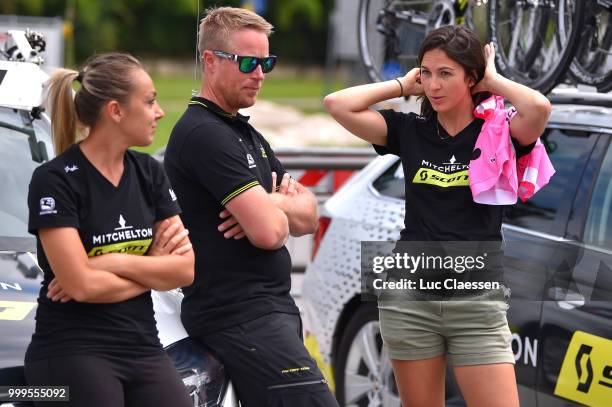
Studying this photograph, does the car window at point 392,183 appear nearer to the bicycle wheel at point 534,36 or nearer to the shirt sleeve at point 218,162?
the bicycle wheel at point 534,36

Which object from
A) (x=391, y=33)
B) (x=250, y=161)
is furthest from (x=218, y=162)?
(x=391, y=33)

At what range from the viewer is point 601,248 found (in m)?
4.85

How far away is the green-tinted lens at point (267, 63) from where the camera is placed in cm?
401

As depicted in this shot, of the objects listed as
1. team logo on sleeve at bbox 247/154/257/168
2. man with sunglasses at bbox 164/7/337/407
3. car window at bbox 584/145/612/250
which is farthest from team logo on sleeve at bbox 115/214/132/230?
car window at bbox 584/145/612/250

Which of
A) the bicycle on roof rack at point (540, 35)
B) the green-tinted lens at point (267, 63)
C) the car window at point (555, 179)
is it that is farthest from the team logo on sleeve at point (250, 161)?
the bicycle on roof rack at point (540, 35)

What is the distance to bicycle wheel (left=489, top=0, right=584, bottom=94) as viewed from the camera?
529 cm

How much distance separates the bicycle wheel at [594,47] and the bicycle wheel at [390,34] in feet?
3.46

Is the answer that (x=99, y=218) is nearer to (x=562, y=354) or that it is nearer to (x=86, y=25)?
(x=562, y=354)

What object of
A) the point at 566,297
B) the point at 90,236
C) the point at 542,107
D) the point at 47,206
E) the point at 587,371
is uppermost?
the point at 542,107

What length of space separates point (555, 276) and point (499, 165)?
1.05m

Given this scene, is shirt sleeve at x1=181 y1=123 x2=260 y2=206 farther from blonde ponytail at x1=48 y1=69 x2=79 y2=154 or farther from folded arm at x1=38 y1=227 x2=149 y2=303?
folded arm at x1=38 y1=227 x2=149 y2=303

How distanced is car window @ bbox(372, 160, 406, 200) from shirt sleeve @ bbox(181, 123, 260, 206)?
2185 mm

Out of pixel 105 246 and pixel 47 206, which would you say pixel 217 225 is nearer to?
pixel 105 246

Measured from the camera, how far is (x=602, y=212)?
4.92 meters
